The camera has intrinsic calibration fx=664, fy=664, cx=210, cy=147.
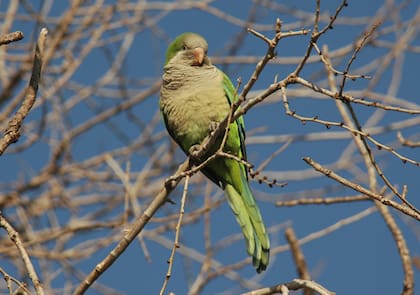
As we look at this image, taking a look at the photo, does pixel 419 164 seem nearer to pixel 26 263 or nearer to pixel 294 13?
pixel 26 263

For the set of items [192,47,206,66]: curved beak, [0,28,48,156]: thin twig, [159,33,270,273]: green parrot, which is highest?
[192,47,206,66]: curved beak

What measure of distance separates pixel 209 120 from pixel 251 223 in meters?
0.69

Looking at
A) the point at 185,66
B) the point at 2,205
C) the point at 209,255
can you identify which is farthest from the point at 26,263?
the point at 2,205

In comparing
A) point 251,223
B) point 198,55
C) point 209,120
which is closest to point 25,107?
point 209,120

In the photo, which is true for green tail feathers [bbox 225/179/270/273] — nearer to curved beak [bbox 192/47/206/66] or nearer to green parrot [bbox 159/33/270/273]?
green parrot [bbox 159/33/270/273]

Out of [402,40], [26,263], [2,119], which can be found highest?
[402,40]

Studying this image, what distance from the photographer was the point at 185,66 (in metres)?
4.52

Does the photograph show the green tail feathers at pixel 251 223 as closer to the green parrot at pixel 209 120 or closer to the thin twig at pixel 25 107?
the green parrot at pixel 209 120

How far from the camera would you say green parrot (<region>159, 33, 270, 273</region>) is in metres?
4.11

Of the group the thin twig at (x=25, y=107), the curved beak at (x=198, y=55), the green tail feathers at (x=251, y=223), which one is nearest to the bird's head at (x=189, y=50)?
the curved beak at (x=198, y=55)

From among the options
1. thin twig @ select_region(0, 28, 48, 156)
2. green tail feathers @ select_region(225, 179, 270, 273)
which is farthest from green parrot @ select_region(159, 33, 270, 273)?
thin twig @ select_region(0, 28, 48, 156)

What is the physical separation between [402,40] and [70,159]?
2830 millimetres

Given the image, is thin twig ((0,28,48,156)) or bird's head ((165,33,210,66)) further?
bird's head ((165,33,210,66))

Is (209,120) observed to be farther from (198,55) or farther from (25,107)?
(25,107)
